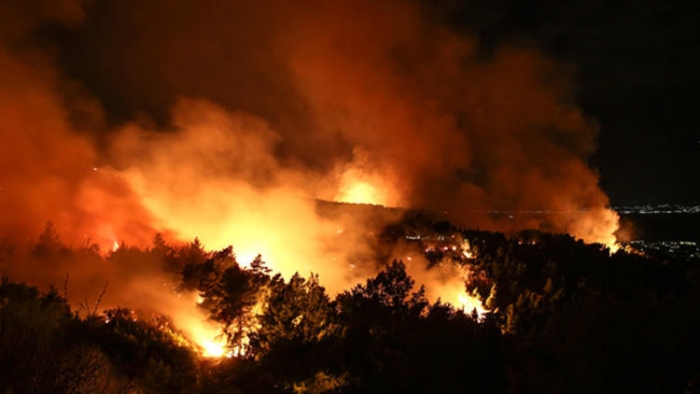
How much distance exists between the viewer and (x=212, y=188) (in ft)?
80.3

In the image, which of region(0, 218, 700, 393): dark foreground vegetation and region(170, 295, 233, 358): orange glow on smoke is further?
region(170, 295, 233, 358): orange glow on smoke

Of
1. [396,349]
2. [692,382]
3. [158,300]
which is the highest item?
Result: [158,300]

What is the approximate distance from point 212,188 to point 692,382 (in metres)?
22.2

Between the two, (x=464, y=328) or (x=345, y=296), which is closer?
(x=464, y=328)

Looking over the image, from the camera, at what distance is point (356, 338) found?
14.9m

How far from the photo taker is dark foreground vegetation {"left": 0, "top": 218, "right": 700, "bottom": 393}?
5.21 m

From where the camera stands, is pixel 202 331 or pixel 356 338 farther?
pixel 202 331

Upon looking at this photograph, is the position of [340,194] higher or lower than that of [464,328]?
Result: higher

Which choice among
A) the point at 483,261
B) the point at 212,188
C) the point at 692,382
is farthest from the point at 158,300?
the point at 483,261

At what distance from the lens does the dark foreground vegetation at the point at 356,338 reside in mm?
5207

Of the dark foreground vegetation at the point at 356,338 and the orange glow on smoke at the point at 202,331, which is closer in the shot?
the dark foreground vegetation at the point at 356,338

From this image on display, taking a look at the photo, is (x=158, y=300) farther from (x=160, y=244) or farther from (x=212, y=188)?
(x=212, y=188)

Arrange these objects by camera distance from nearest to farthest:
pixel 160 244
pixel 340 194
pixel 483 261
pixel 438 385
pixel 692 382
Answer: pixel 692 382 → pixel 438 385 → pixel 160 244 → pixel 483 261 → pixel 340 194

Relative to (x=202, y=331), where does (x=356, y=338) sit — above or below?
below
